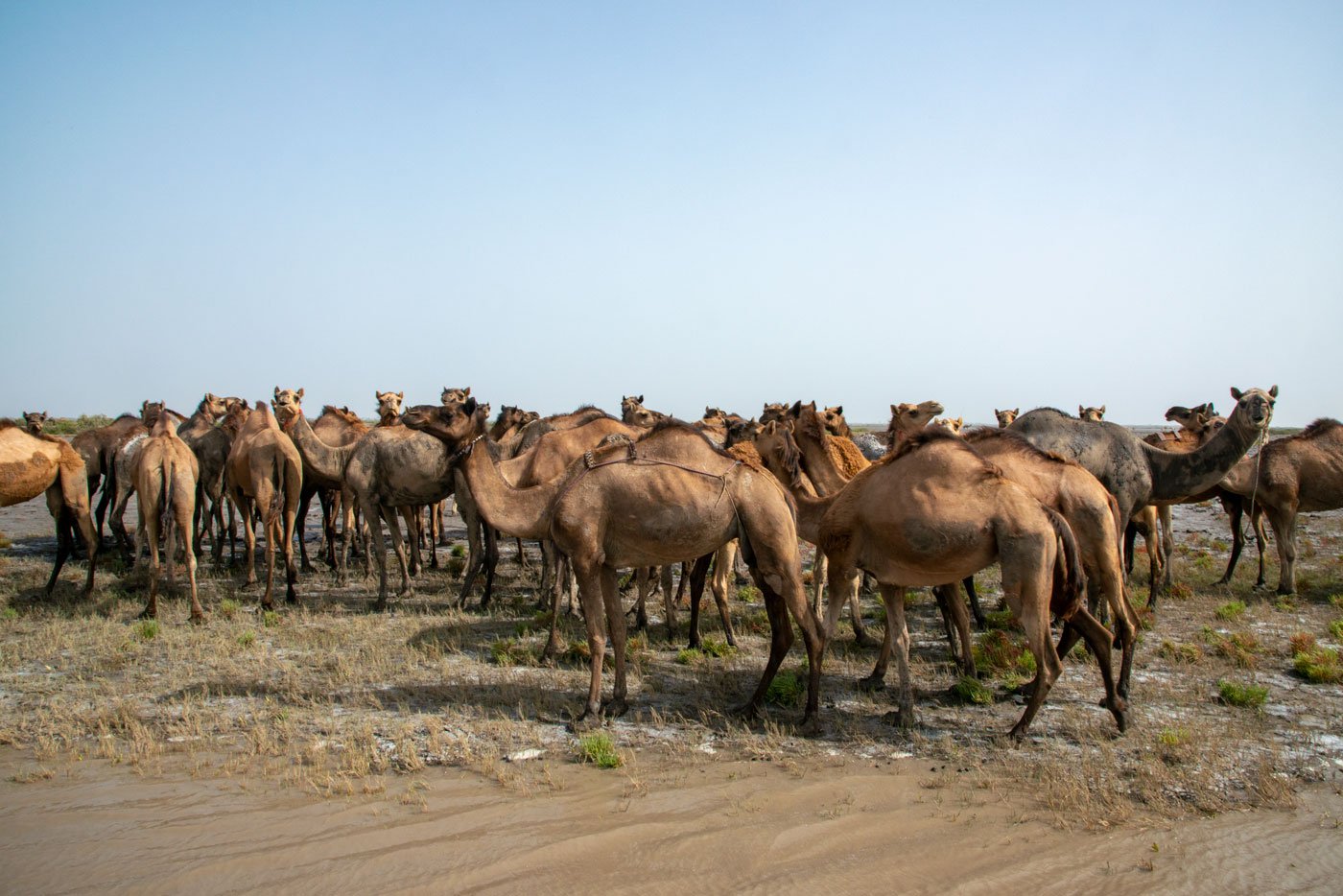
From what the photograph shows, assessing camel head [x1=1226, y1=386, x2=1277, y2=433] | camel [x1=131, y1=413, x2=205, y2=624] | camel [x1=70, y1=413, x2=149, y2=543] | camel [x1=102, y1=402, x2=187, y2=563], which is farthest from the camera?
camel [x1=70, y1=413, x2=149, y2=543]

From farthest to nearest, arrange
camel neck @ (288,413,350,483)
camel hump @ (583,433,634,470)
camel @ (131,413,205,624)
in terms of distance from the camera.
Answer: camel neck @ (288,413,350,483) → camel @ (131,413,205,624) → camel hump @ (583,433,634,470)

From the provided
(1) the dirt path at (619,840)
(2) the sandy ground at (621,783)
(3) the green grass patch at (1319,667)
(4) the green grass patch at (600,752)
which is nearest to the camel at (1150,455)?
(2) the sandy ground at (621,783)

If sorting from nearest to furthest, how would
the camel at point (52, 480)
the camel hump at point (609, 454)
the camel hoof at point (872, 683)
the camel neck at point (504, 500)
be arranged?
the camel neck at point (504, 500) → the camel hump at point (609, 454) → the camel hoof at point (872, 683) → the camel at point (52, 480)

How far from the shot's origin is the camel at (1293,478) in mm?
15258

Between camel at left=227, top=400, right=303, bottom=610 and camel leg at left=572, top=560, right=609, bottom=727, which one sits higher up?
camel at left=227, top=400, right=303, bottom=610

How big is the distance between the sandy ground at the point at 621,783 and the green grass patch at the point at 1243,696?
133 mm

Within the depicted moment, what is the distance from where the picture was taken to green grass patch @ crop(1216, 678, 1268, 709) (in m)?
8.78

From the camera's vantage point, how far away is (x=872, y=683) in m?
9.52

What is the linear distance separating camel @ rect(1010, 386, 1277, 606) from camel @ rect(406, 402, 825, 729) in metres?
5.08

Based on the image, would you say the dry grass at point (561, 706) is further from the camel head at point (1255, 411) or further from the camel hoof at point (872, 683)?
the camel head at point (1255, 411)

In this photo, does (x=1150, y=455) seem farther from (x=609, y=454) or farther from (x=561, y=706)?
(x=561, y=706)

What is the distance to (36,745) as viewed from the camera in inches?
305

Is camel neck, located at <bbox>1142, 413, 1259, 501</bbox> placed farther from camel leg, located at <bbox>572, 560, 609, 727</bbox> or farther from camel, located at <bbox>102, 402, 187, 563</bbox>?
camel, located at <bbox>102, 402, 187, 563</bbox>

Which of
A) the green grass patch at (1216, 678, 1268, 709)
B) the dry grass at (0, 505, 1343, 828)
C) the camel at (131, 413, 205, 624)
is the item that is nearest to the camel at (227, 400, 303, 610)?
the camel at (131, 413, 205, 624)
